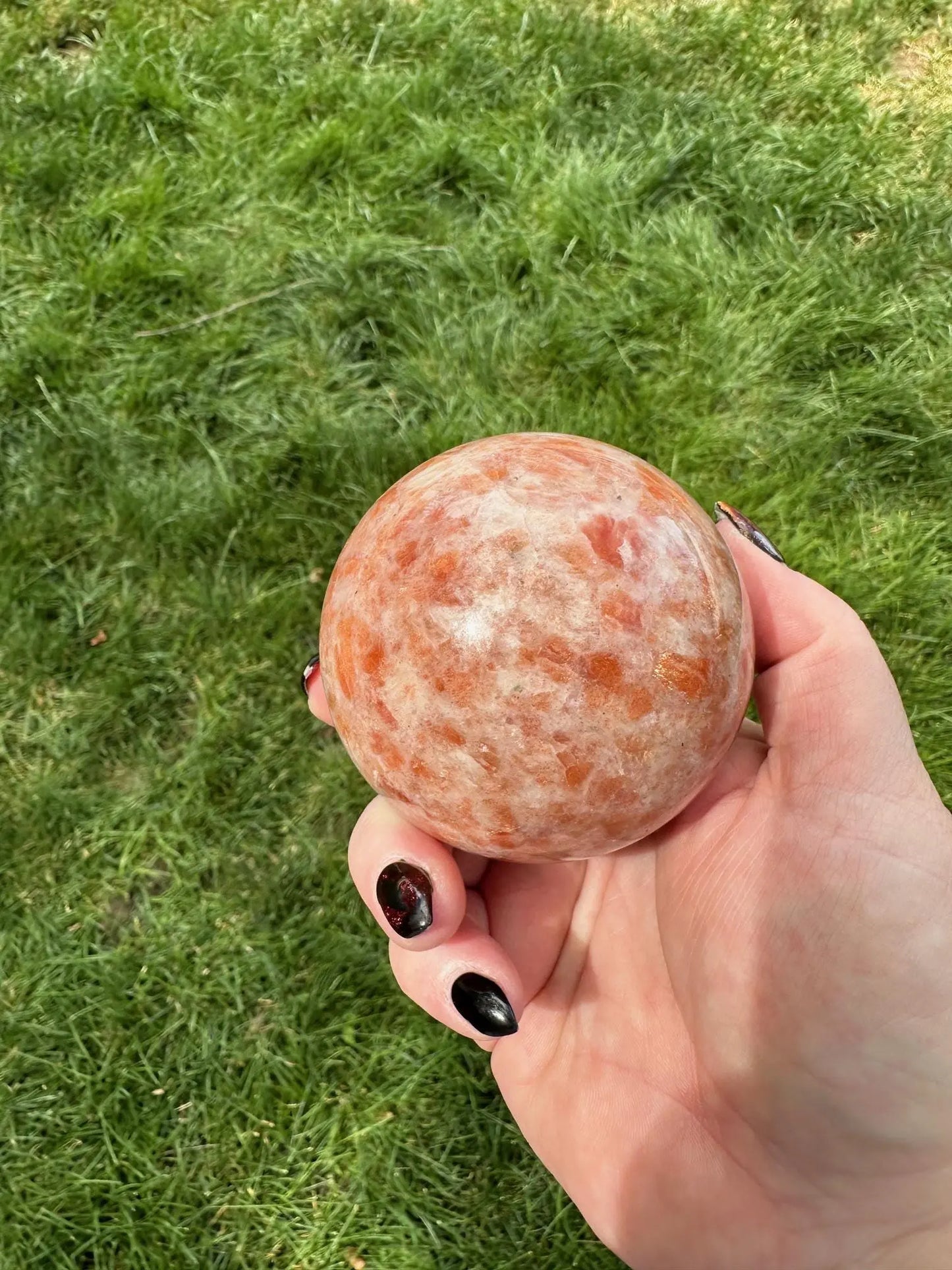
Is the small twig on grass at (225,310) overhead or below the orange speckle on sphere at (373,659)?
below

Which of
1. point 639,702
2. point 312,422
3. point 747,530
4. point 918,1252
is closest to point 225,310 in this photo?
point 312,422

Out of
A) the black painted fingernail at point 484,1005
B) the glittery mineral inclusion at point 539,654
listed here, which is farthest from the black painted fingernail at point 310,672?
the black painted fingernail at point 484,1005

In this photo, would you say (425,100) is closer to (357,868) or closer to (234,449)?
(234,449)

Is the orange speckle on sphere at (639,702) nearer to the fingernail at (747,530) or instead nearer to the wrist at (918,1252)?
the fingernail at (747,530)

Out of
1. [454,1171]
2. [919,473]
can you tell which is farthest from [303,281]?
[454,1171]

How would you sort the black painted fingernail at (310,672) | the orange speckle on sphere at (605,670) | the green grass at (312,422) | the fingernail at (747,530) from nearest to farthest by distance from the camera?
the orange speckle on sphere at (605,670), the fingernail at (747,530), the black painted fingernail at (310,672), the green grass at (312,422)

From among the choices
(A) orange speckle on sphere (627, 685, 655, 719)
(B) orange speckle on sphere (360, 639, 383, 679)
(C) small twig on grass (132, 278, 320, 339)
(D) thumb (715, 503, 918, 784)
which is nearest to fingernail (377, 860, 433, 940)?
(B) orange speckle on sphere (360, 639, 383, 679)
